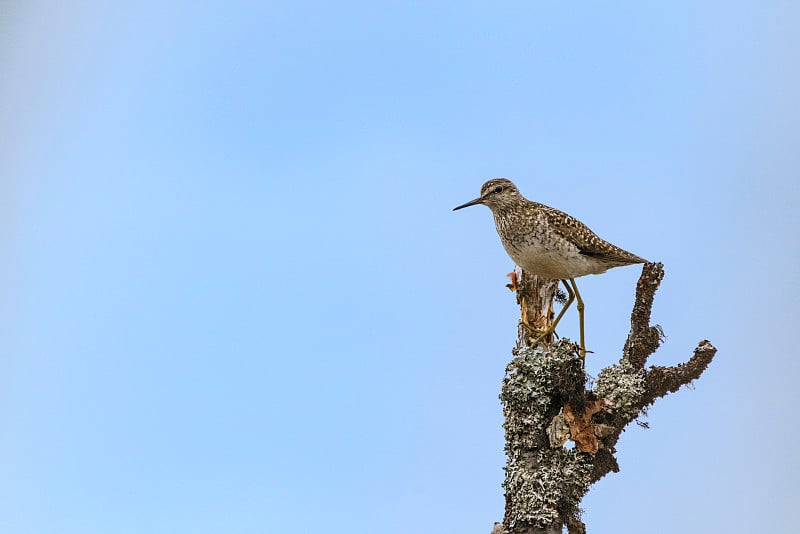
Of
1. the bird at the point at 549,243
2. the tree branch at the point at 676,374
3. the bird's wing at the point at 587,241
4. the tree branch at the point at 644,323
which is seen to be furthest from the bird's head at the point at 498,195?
the tree branch at the point at 676,374

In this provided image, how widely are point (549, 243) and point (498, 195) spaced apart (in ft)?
1.94

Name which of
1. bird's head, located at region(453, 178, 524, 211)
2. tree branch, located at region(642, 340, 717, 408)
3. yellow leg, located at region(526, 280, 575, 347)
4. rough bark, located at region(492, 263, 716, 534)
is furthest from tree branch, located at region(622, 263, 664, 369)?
bird's head, located at region(453, 178, 524, 211)

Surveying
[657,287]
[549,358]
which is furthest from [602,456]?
[657,287]

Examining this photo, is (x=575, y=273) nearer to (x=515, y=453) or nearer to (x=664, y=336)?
(x=664, y=336)

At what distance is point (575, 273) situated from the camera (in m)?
6.00

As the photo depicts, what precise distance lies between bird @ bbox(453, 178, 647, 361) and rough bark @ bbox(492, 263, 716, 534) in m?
0.42

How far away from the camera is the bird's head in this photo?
6.23 m

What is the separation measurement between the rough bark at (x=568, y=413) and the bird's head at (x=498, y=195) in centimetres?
106

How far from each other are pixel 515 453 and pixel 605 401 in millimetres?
638

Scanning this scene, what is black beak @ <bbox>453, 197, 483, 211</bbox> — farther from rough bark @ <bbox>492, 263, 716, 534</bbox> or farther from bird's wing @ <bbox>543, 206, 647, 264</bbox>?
rough bark @ <bbox>492, 263, 716, 534</bbox>

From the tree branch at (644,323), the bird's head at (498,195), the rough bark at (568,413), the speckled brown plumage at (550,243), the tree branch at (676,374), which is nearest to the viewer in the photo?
the rough bark at (568,413)

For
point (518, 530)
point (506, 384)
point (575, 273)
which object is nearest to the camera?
point (518, 530)

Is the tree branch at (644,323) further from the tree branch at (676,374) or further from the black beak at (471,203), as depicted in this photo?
the black beak at (471,203)

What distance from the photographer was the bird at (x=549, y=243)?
5895 mm
